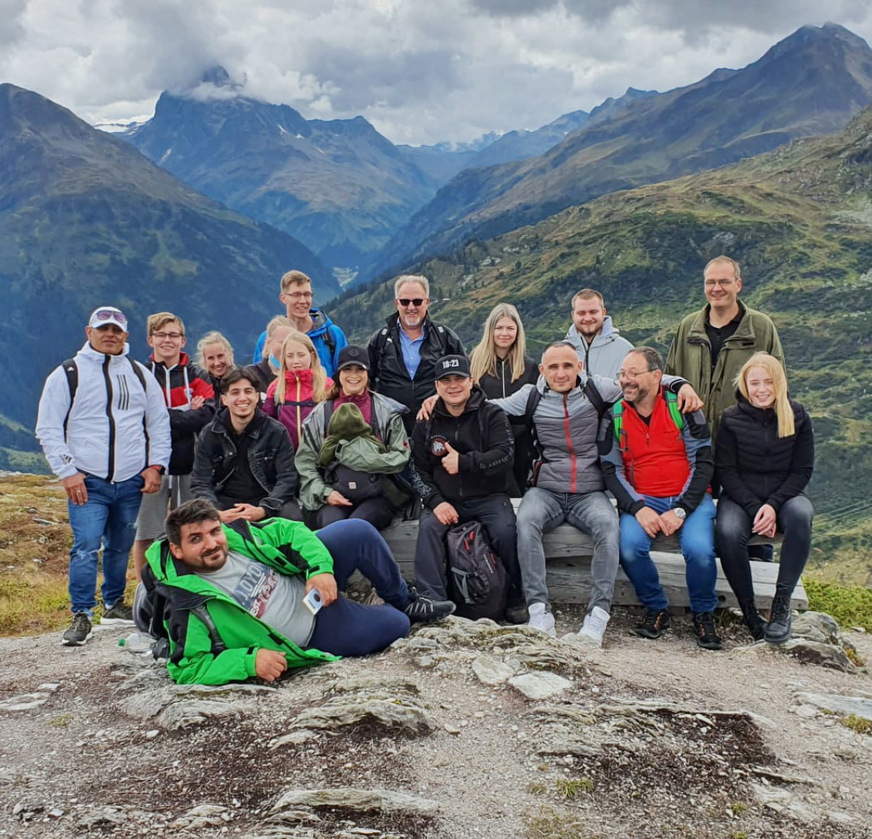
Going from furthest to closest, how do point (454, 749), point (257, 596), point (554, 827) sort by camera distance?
point (257, 596) < point (454, 749) < point (554, 827)

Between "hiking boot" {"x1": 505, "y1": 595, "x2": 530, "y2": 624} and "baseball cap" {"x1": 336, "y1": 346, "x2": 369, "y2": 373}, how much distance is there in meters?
3.63

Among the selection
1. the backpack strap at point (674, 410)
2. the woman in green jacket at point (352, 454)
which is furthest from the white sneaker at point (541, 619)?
the backpack strap at point (674, 410)

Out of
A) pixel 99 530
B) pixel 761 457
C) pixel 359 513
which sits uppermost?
pixel 761 457

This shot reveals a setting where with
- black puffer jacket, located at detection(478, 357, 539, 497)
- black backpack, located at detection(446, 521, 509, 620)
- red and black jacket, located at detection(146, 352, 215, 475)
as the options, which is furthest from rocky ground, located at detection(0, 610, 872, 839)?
red and black jacket, located at detection(146, 352, 215, 475)

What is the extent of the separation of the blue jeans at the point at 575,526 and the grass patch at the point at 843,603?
556cm

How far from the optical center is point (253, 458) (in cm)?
951

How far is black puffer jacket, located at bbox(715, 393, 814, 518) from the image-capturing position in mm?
8961

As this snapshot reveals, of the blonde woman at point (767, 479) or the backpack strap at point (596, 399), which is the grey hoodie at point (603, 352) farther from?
the blonde woman at point (767, 479)

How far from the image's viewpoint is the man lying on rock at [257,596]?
263 inches

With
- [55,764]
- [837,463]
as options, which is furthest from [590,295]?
[837,463]

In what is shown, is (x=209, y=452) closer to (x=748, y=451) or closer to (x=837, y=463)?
(x=748, y=451)

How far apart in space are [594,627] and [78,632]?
687 cm

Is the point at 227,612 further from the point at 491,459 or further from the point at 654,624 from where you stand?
the point at 654,624

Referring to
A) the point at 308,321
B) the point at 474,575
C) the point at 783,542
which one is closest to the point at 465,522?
the point at 474,575
